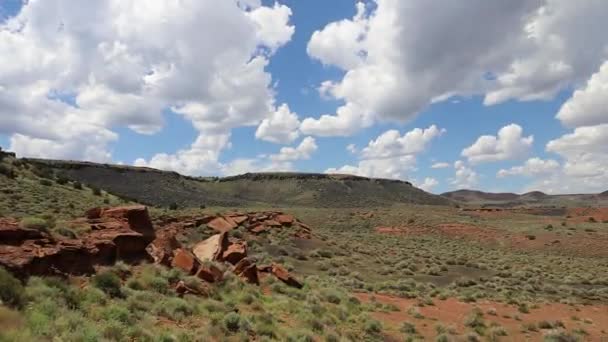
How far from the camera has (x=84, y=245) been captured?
46.7 feet

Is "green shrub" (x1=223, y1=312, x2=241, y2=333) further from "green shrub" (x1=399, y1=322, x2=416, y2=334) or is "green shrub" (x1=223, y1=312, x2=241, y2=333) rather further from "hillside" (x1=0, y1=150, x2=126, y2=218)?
"hillside" (x1=0, y1=150, x2=126, y2=218)

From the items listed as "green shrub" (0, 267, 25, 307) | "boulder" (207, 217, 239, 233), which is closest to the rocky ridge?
"green shrub" (0, 267, 25, 307)

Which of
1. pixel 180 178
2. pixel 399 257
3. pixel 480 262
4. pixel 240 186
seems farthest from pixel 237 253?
pixel 240 186

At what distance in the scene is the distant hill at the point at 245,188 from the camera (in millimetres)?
108875

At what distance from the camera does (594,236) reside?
57.0 metres

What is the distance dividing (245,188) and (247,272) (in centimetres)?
12945

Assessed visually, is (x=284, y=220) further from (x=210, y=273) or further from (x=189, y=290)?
(x=189, y=290)

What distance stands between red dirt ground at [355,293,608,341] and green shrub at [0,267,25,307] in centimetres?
1071

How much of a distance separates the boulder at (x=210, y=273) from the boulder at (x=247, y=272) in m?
1.64

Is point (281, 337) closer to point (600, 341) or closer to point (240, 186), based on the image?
point (600, 341)

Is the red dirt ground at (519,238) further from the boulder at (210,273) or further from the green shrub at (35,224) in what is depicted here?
the green shrub at (35,224)

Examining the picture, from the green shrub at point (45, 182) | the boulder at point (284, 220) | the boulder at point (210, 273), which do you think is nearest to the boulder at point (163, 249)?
the boulder at point (210, 273)

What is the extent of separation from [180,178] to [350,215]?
73.5 m

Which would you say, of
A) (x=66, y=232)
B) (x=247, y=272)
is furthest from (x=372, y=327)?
(x=66, y=232)
